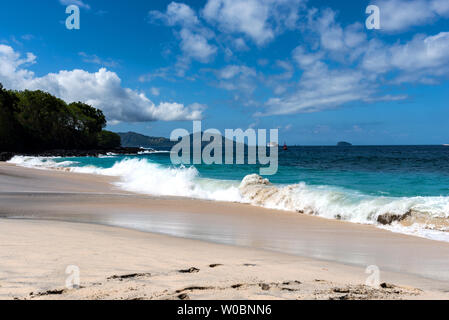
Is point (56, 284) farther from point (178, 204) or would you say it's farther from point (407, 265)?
point (178, 204)

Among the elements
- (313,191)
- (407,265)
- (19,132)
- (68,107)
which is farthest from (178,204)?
(68,107)

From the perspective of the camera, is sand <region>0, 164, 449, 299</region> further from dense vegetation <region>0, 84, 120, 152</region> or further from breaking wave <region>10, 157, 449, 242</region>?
dense vegetation <region>0, 84, 120, 152</region>

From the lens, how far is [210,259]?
5.06 metres

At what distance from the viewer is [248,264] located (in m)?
4.88

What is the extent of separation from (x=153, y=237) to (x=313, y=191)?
8.73 meters

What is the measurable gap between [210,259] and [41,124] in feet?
303

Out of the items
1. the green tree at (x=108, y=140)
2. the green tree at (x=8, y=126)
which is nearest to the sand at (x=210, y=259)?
the green tree at (x=8, y=126)

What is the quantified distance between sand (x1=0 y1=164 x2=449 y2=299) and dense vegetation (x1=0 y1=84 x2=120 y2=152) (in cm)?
7683

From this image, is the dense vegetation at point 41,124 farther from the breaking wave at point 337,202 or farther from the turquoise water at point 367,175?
the breaking wave at point 337,202

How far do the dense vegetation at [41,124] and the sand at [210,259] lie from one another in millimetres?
76832
